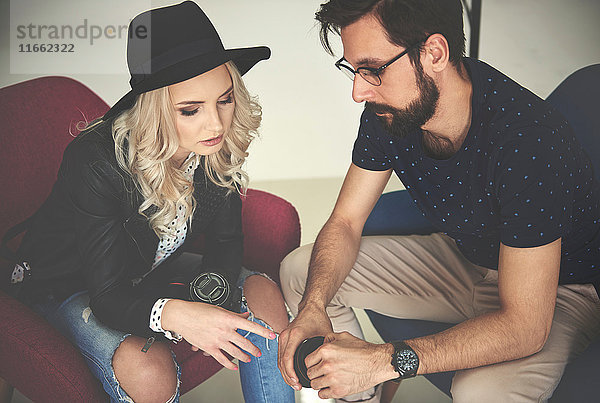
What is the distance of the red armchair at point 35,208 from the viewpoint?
1284mm

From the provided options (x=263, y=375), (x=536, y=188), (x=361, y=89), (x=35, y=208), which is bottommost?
(x=263, y=375)

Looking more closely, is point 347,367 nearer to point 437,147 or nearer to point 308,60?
point 437,147

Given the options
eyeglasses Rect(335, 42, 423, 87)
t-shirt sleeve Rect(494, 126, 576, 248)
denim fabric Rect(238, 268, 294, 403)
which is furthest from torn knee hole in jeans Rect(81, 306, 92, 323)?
t-shirt sleeve Rect(494, 126, 576, 248)

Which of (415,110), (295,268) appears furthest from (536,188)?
(295,268)

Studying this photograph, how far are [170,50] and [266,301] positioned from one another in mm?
646

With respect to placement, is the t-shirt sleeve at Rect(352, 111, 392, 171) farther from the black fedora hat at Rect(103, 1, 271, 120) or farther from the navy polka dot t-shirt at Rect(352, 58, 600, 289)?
the black fedora hat at Rect(103, 1, 271, 120)

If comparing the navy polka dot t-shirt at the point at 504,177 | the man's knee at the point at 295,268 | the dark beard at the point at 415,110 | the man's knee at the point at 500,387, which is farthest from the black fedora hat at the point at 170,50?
the man's knee at the point at 500,387

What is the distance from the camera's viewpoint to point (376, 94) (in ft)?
4.50

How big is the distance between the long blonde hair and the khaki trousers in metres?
0.38

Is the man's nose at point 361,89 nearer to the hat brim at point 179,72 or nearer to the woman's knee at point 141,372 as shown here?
the hat brim at point 179,72

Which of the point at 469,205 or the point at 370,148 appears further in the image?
the point at 370,148

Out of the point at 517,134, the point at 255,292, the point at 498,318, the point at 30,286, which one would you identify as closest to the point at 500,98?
the point at 517,134

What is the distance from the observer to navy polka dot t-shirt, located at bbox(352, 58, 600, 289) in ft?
4.04

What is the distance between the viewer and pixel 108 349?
1.31 m
